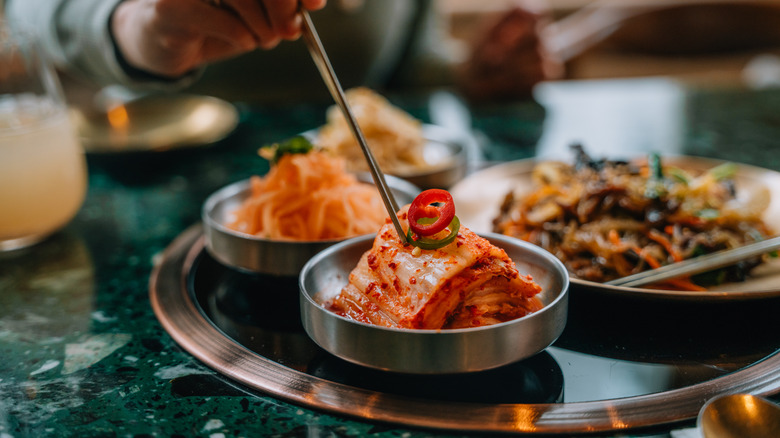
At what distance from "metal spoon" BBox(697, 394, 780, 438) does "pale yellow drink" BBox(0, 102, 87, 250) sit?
6.25 feet

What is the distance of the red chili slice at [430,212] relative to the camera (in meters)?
1.38

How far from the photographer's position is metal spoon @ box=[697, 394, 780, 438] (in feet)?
3.69

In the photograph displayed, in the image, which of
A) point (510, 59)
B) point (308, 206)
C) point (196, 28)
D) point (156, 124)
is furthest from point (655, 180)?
point (156, 124)

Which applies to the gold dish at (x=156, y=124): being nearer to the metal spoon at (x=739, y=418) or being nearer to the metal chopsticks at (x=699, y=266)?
the metal chopsticks at (x=699, y=266)

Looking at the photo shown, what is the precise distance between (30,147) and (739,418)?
1.96 m

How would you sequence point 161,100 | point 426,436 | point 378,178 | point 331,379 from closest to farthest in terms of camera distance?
point 426,436 → point 331,379 → point 378,178 → point 161,100

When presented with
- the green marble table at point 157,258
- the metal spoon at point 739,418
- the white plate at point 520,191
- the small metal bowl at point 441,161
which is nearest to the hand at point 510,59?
the green marble table at point 157,258

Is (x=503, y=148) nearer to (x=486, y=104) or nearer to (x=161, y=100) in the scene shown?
(x=486, y=104)

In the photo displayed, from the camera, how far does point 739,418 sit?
1.15 m

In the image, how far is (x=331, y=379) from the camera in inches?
54.3

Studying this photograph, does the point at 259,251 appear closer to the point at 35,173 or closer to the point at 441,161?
the point at 35,173

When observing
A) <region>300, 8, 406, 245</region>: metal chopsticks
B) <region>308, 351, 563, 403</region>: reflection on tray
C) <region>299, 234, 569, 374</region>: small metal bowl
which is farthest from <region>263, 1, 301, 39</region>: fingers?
<region>308, 351, 563, 403</region>: reflection on tray

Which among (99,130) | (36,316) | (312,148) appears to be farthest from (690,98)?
(36,316)

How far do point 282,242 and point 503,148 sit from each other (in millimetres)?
1594
